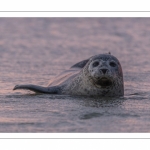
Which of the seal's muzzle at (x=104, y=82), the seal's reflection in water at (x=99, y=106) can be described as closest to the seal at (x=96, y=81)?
the seal's muzzle at (x=104, y=82)

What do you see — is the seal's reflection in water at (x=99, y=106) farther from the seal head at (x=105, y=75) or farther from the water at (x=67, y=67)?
the seal head at (x=105, y=75)

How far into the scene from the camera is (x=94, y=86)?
36.2 ft

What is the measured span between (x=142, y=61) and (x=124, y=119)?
6.25 metres

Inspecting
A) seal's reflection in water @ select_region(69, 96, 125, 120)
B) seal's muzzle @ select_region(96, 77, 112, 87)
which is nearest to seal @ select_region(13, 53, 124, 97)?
seal's muzzle @ select_region(96, 77, 112, 87)

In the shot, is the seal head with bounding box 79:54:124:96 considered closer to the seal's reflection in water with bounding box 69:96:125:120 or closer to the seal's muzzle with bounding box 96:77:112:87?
the seal's muzzle with bounding box 96:77:112:87

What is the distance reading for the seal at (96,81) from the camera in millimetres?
10738

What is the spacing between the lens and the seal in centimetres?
1074

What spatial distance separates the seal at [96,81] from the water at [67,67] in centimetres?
18

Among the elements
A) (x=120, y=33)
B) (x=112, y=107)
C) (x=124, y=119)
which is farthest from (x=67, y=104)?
(x=120, y=33)

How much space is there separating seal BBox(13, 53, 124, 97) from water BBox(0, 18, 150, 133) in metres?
0.18

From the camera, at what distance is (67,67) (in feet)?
48.8

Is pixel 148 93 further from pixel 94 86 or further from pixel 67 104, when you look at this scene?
pixel 67 104

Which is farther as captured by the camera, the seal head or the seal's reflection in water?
the seal head

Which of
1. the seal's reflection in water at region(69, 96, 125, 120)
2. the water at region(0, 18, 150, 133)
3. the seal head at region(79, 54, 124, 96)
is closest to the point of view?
the water at region(0, 18, 150, 133)
